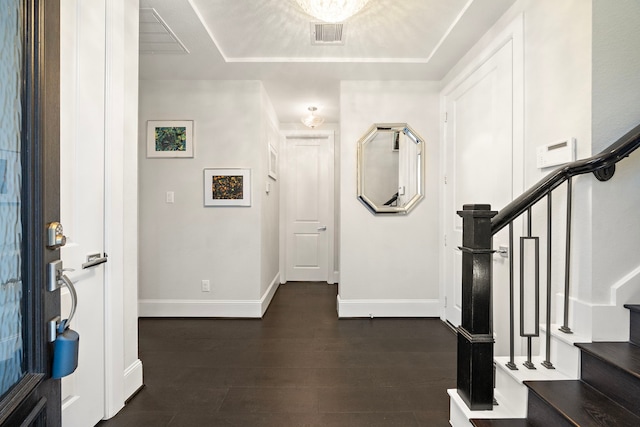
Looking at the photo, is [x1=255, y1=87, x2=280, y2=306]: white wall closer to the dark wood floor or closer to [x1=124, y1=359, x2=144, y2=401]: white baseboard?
the dark wood floor

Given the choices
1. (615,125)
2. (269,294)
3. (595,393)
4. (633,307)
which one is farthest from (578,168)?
(269,294)

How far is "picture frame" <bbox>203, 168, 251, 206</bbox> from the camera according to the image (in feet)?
10.7

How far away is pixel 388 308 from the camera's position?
129 inches

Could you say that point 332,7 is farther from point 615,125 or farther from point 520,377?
point 520,377

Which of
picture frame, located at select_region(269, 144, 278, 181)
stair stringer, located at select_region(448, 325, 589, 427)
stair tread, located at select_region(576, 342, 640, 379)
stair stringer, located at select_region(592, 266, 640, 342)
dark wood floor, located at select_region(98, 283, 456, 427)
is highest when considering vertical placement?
picture frame, located at select_region(269, 144, 278, 181)

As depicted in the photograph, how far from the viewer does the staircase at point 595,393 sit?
46.1 inches

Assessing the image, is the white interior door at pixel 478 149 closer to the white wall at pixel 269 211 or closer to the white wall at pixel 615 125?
the white wall at pixel 615 125

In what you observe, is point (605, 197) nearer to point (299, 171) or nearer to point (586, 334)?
point (586, 334)

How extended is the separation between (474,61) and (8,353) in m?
3.20

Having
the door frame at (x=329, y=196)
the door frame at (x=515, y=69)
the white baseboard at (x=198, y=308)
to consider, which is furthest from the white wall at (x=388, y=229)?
the door frame at (x=329, y=196)

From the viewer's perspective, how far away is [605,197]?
1.46 metres

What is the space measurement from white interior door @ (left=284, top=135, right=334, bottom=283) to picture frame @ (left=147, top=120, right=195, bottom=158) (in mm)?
1911

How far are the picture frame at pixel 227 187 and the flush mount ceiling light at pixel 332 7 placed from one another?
5.80 feet

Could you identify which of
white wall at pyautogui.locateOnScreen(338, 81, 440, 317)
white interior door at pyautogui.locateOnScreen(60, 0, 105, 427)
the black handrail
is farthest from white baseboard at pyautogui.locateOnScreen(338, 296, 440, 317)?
white interior door at pyautogui.locateOnScreen(60, 0, 105, 427)
